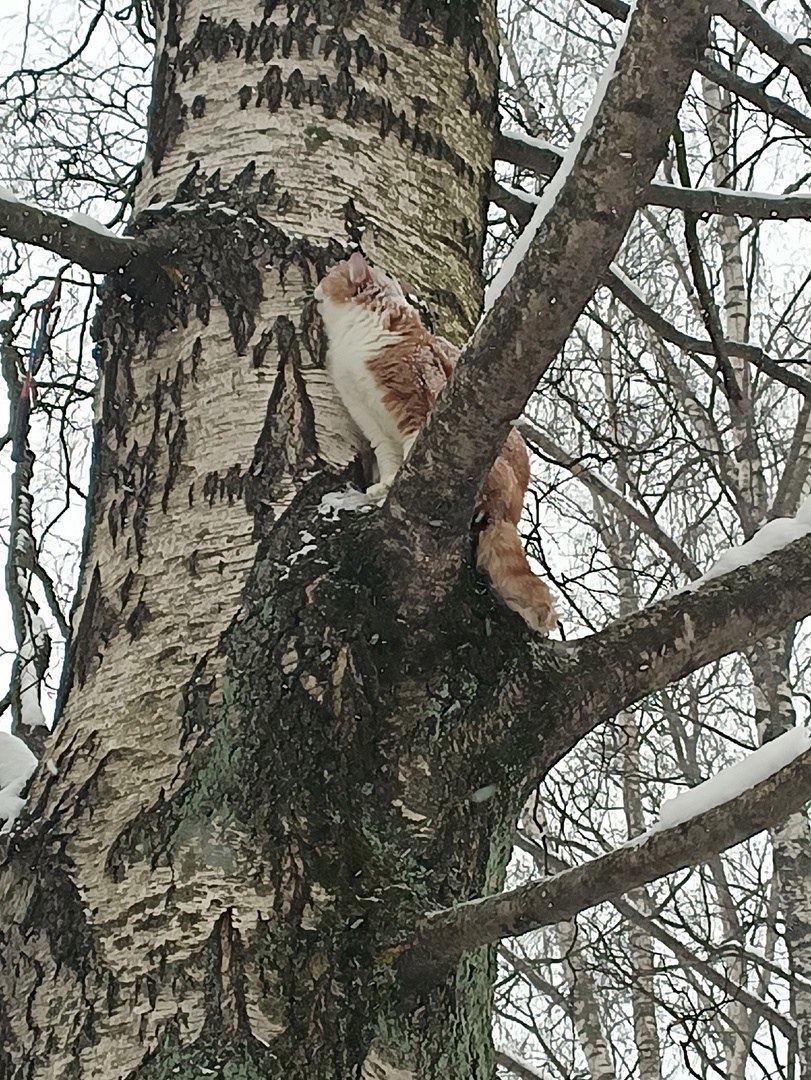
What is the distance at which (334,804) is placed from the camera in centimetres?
129

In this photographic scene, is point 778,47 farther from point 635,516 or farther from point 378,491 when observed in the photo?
point 635,516

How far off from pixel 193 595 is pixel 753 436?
14.2 ft

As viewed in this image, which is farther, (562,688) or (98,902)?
(562,688)

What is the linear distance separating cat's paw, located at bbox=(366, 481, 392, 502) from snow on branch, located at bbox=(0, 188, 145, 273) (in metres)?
0.44

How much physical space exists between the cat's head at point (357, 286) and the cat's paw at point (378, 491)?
0.70 ft

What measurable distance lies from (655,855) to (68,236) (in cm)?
100

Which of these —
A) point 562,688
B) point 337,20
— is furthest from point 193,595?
point 337,20

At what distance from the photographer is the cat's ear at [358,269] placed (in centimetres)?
158

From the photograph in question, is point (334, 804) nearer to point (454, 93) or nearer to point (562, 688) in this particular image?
point (562, 688)

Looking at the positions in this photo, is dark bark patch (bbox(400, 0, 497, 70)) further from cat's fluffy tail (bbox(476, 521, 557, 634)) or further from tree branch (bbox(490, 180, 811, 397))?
cat's fluffy tail (bbox(476, 521, 557, 634))

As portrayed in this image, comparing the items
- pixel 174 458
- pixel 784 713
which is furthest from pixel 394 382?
pixel 784 713

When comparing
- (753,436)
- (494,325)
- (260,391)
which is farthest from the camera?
(753,436)

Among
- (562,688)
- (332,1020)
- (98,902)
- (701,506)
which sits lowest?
(332,1020)

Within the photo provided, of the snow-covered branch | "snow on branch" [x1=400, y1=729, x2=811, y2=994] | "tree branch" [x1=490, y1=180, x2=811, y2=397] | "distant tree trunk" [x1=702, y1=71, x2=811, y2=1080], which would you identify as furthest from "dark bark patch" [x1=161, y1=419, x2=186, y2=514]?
"distant tree trunk" [x1=702, y1=71, x2=811, y2=1080]
